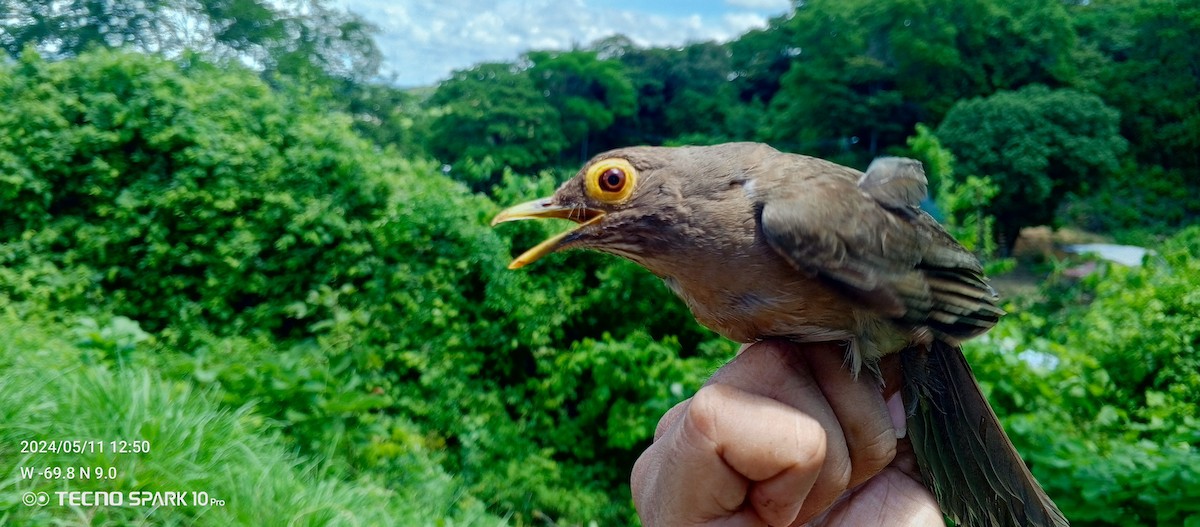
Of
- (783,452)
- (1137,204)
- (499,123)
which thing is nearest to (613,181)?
(783,452)

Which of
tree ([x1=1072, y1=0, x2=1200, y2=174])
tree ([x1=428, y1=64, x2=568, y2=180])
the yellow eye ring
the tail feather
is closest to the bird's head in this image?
the yellow eye ring

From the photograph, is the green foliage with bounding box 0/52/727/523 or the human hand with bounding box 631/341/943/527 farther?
Answer: the green foliage with bounding box 0/52/727/523

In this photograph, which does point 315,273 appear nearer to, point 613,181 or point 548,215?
point 548,215

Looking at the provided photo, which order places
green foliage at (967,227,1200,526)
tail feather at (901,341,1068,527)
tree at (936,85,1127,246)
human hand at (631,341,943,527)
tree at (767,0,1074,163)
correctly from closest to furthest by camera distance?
human hand at (631,341,943,527) → tail feather at (901,341,1068,527) → green foliage at (967,227,1200,526) → tree at (936,85,1127,246) → tree at (767,0,1074,163)

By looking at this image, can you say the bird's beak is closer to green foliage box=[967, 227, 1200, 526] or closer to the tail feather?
the tail feather

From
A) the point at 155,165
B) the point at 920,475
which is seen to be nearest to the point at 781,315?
the point at 920,475

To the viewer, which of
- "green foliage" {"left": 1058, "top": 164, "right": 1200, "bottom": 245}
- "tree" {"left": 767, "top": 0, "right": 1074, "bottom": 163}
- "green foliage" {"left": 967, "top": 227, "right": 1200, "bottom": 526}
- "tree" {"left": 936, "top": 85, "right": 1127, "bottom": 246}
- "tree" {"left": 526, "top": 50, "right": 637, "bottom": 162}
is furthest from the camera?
"tree" {"left": 526, "top": 50, "right": 637, "bottom": 162}

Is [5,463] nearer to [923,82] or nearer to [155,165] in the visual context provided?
[155,165]
